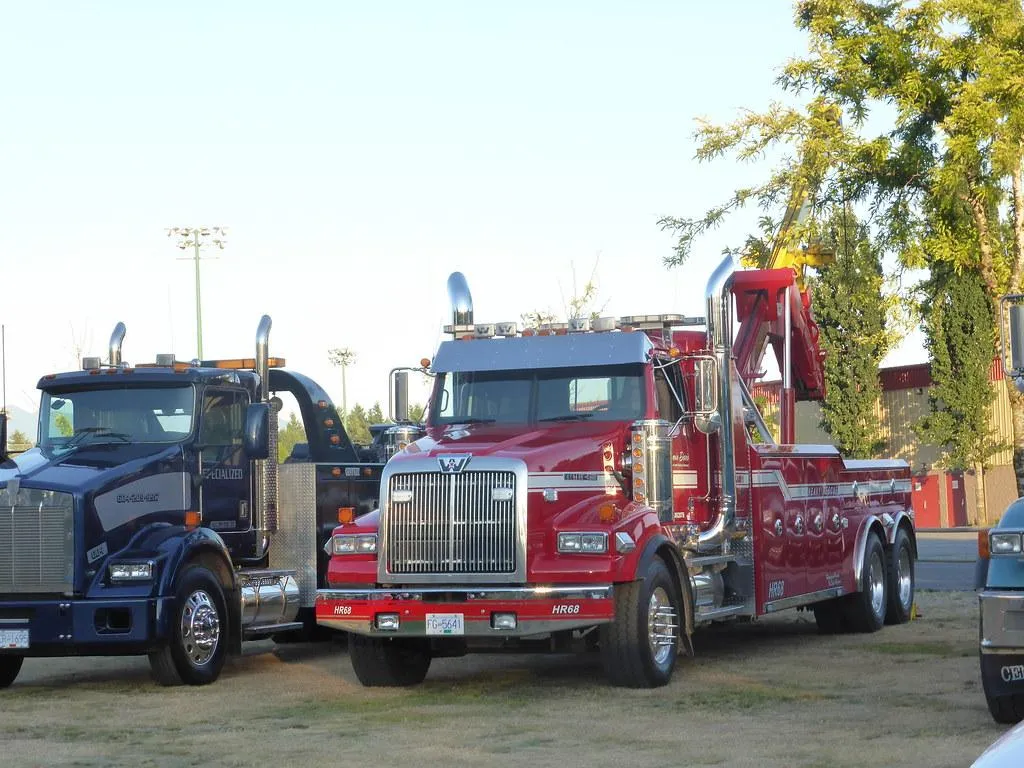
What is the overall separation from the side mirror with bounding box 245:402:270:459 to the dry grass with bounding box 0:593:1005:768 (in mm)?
1908

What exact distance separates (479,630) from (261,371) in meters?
4.18

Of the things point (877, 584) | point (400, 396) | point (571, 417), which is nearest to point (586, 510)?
point (571, 417)

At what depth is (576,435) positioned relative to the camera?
1266cm

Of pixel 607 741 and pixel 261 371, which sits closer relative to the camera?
pixel 607 741

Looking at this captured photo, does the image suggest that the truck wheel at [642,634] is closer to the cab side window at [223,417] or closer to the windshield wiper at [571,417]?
the windshield wiper at [571,417]

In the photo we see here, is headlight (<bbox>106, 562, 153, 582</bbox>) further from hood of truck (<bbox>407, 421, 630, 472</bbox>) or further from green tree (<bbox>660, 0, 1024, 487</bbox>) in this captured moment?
green tree (<bbox>660, 0, 1024, 487</bbox>)

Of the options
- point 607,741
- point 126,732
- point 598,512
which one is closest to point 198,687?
point 126,732

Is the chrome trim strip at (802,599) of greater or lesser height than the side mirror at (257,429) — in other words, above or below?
below

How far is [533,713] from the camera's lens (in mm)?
11109

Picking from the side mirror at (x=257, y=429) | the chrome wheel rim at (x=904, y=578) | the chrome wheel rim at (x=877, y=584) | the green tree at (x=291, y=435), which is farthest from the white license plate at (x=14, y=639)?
the chrome wheel rim at (x=904, y=578)

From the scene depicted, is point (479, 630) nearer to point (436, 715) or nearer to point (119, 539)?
point (436, 715)

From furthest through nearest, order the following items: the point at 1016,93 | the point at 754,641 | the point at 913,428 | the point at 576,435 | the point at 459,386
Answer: the point at 913,428
the point at 1016,93
the point at 754,641
the point at 459,386
the point at 576,435

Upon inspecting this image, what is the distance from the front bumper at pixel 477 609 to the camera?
11.6 metres

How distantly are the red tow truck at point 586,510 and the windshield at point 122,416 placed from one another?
2.10 meters
